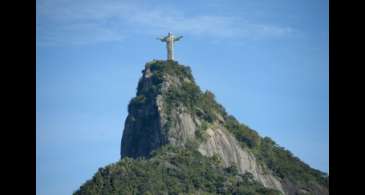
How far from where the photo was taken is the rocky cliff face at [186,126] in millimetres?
104812

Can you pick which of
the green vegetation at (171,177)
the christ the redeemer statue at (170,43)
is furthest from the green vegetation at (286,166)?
the christ the redeemer statue at (170,43)

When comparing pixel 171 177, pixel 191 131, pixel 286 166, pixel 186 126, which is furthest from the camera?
pixel 286 166

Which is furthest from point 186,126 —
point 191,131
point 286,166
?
point 286,166

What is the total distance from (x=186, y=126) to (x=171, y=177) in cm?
759

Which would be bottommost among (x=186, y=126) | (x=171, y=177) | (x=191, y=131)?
(x=171, y=177)

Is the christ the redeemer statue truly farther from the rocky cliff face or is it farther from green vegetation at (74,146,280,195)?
green vegetation at (74,146,280,195)

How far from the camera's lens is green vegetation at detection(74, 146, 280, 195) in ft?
309

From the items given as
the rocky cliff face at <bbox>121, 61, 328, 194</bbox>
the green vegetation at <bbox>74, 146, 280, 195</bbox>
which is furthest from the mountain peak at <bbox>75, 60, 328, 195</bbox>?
the green vegetation at <bbox>74, 146, 280, 195</bbox>

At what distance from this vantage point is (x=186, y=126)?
105 m

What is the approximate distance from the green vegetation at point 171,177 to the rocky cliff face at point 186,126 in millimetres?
1652

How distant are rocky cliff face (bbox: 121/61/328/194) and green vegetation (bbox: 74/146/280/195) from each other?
1.65 metres

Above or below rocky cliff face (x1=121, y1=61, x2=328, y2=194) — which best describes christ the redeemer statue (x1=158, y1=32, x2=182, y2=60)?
above

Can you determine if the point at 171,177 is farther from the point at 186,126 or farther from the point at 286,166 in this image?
the point at 286,166
